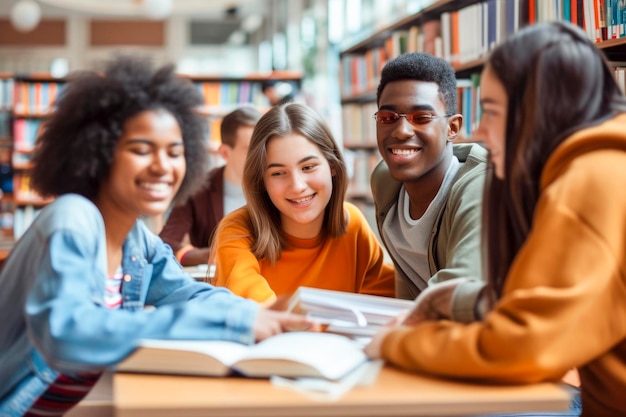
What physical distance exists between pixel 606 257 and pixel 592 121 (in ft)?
0.80

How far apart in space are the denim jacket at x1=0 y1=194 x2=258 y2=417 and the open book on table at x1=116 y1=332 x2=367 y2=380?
0.04 meters

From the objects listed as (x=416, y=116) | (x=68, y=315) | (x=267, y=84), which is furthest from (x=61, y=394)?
(x=267, y=84)

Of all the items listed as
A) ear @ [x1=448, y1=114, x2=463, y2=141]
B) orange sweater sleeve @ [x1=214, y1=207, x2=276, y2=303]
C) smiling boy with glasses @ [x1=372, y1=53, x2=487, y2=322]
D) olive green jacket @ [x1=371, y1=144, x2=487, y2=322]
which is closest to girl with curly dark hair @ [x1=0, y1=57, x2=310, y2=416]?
olive green jacket @ [x1=371, y1=144, x2=487, y2=322]

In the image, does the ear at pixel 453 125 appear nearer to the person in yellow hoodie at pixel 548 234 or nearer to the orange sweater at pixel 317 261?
the orange sweater at pixel 317 261

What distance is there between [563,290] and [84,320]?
697 millimetres

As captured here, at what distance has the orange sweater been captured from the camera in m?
2.16

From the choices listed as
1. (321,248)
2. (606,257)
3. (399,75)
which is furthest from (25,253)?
(399,75)

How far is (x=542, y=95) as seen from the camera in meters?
1.23

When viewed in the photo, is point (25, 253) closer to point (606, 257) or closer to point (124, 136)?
point (124, 136)

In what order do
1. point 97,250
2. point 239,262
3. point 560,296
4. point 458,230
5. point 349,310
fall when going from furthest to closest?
point 239,262 → point 458,230 → point 349,310 → point 97,250 → point 560,296

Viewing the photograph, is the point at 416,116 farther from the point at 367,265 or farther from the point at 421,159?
the point at 367,265

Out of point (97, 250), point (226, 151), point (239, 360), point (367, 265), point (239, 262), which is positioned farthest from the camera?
point (226, 151)

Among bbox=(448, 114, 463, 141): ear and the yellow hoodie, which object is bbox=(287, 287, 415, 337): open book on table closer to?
the yellow hoodie

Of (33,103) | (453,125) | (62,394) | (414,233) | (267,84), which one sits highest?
(267,84)
